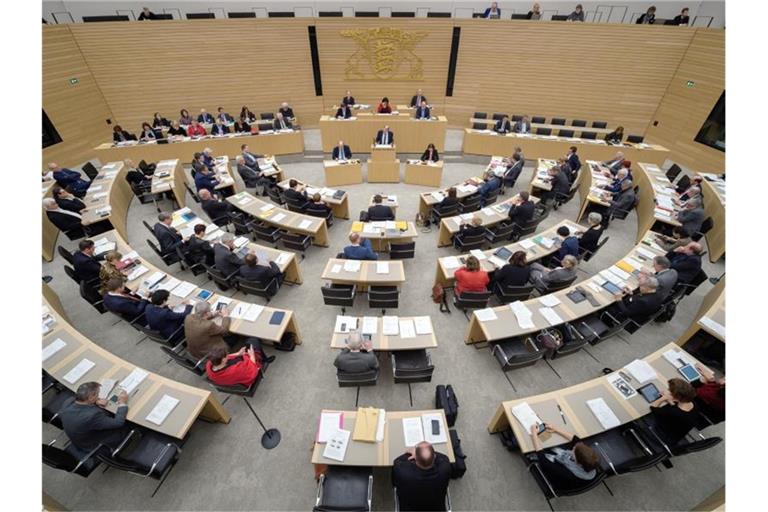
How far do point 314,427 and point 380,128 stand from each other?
11149 mm

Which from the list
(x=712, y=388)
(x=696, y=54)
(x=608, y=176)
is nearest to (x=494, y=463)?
(x=712, y=388)

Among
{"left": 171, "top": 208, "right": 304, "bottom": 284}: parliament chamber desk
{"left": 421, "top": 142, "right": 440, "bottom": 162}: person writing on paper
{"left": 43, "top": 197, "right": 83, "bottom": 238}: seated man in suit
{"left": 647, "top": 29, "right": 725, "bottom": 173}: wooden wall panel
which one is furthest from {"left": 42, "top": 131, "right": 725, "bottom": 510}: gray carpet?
{"left": 647, "top": 29, "right": 725, "bottom": 173}: wooden wall panel

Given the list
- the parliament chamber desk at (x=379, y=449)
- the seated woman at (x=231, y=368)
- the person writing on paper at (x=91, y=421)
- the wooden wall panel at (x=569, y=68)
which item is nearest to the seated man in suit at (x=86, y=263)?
the person writing on paper at (x=91, y=421)

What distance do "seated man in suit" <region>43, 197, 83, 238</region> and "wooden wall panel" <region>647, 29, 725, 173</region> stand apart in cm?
Answer: 2110

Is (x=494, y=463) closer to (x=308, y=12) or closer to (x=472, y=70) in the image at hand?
(x=472, y=70)

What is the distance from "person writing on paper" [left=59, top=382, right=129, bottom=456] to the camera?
12.2 feet

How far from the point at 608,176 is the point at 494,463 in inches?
380

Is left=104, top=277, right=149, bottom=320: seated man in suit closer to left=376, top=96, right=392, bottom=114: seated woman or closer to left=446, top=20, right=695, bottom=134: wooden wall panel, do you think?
left=376, top=96, right=392, bottom=114: seated woman

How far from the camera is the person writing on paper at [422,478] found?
3264mm

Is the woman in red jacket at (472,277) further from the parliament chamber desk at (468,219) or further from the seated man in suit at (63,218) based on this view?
the seated man in suit at (63,218)

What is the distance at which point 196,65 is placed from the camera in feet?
46.1

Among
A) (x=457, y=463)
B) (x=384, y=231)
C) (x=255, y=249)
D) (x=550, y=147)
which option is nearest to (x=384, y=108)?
(x=550, y=147)

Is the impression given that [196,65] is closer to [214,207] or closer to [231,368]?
[214,207]

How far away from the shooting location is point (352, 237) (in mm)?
6625
